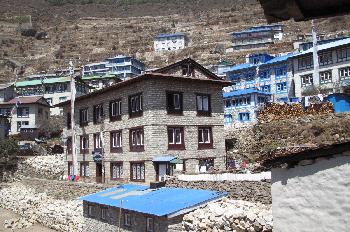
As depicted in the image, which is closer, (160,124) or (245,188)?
(245,188)

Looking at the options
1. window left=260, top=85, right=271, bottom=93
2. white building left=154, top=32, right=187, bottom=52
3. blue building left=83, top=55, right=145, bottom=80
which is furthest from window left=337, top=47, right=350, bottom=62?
white building left=154, top=32, right=187, bottom=52

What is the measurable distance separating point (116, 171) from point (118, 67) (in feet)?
240

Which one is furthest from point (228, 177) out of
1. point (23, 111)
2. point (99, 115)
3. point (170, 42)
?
point (170, 42)

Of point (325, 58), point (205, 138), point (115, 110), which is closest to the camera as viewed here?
point (205, 138)

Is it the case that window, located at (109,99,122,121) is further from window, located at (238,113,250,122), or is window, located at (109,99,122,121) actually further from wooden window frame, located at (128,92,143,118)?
window, located at (238,113,250,122)

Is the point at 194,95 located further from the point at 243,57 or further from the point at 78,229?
the point at 243,57

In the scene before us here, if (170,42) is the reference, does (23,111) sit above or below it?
below

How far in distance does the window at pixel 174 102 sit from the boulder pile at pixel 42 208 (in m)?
10.2

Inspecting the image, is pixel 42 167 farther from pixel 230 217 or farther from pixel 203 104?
pixel 230 217

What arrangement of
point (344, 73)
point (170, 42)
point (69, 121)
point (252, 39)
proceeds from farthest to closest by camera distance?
point (170, 42) → point (252, 39) → point (344, 73) → point (69, 121)

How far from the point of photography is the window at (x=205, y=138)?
114 feet

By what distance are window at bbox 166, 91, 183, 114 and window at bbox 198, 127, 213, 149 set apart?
9.48ft

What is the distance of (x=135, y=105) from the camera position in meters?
33.3

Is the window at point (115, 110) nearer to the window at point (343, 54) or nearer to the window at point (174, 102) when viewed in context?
the window at point (174, 102)
